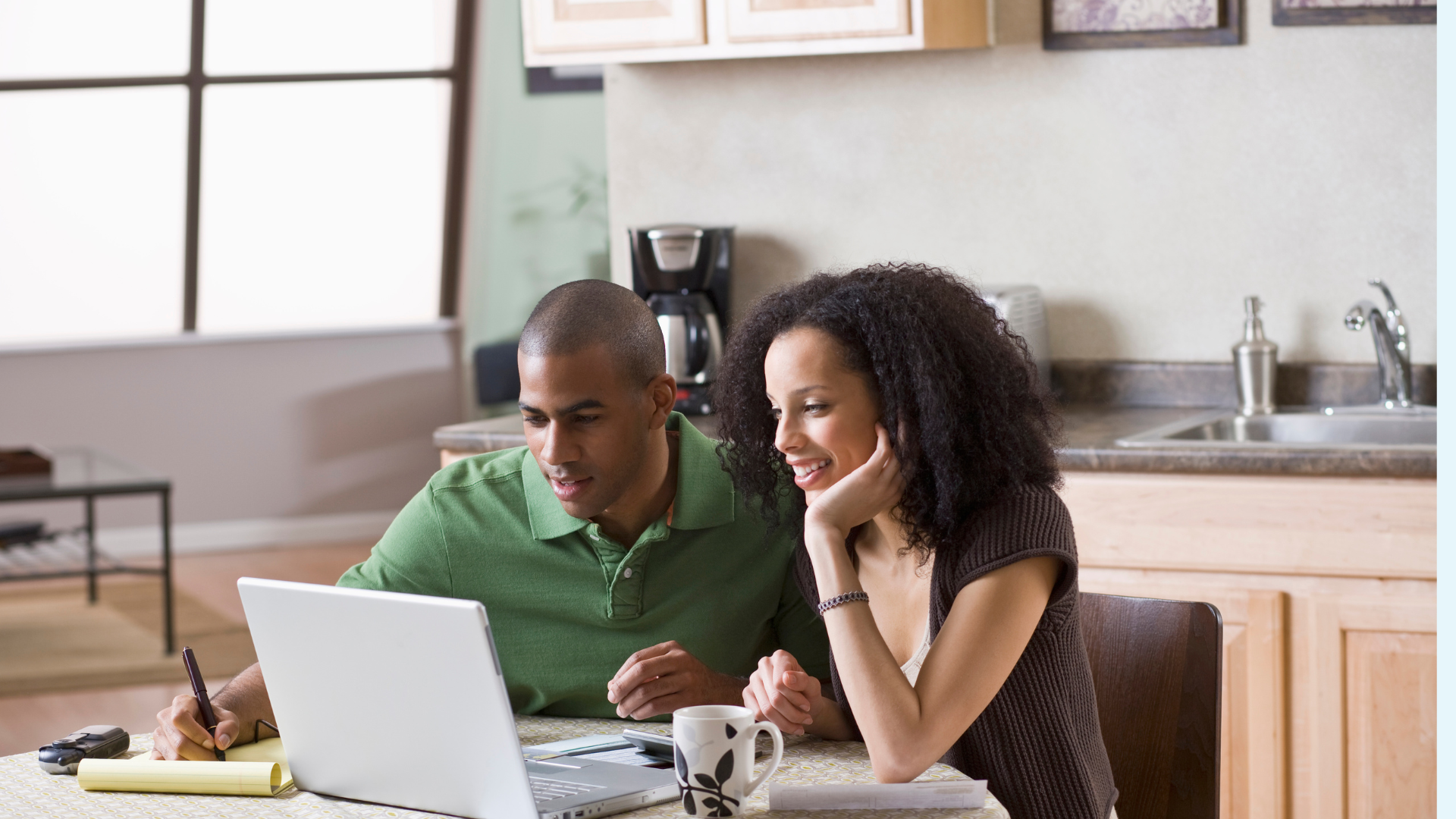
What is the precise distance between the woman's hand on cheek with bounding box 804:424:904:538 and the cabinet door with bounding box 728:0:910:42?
1626mm

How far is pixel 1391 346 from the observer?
292cm

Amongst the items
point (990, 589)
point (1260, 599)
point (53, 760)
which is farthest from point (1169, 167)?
point (53, 760)

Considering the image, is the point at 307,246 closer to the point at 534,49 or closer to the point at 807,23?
the point at 534,49

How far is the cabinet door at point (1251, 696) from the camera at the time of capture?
8.36 feet

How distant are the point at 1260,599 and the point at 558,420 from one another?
1411 mm

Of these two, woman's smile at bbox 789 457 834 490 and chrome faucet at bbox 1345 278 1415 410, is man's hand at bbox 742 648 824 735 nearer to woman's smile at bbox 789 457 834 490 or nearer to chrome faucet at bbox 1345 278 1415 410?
woman's smile at bbox 789 457 834 490

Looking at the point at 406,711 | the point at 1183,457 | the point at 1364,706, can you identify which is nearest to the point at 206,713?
the point at 406,711

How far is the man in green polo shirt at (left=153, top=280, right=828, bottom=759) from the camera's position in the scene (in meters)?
1.67

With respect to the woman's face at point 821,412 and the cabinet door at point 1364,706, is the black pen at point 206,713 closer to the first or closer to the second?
the woman's face at point 821,412

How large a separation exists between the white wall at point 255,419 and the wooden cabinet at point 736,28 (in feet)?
11.4

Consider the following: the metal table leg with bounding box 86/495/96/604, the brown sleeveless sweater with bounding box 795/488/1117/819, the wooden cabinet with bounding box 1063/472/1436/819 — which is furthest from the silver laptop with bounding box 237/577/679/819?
the metal table leg with bounding box 86/495/96/604

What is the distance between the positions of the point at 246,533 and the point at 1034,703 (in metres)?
5.34

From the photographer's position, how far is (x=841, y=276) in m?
1.64

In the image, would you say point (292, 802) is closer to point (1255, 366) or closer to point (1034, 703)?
point (1034, 703)
